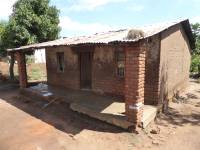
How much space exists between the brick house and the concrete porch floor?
0.39 meters

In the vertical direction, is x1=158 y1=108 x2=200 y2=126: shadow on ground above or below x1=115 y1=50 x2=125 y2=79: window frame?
below

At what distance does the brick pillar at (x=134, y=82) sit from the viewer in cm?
587

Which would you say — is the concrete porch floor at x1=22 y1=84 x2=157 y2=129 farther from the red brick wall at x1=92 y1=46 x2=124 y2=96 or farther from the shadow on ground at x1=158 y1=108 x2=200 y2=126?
the shadow on ground at x1=158 y1=108 x2=200 y2=126

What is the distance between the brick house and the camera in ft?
19.7

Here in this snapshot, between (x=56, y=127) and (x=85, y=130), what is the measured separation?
1161 millimetres

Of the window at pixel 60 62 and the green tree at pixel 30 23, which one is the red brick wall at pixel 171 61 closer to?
the window at pixel 60 62

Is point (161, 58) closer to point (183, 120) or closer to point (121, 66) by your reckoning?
point (121, 66)

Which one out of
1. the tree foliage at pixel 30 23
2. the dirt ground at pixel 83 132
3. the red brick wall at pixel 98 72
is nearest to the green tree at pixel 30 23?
the tree foliage at pixel 30 23

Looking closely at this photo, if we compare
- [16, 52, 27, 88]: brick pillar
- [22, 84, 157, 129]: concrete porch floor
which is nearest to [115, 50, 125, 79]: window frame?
[22, 84, 157, 129]: concrete porch floor

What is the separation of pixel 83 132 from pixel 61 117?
1.77 meters

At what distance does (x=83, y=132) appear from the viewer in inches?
256

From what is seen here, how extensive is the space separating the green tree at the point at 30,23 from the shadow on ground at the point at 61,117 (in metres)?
5.16

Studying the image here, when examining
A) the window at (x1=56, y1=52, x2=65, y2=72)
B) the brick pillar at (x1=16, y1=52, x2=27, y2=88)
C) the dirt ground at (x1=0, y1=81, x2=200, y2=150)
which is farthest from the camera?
the window at (x1=56, y1=52, x2=65, y2=72)

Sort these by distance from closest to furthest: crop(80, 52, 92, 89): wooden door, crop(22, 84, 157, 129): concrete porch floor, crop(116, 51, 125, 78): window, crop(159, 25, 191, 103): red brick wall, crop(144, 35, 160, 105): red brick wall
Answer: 1. crop(22, 84, 157, 129): concrete porch floor
2. crop(144, 35, 160, 105): red brick wall
3. crop(159, 25, 191, 103): red brick wall
4. crop(116, 51, 125, 78): window
5. crop(80, 52, 92, 89): wooden door
